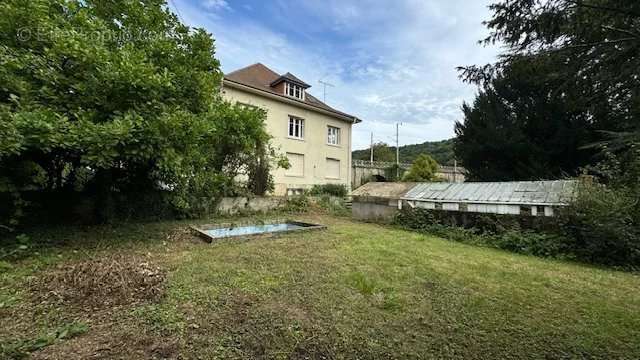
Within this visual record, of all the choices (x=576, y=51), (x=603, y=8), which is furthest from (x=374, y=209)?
(x=603, y=8)

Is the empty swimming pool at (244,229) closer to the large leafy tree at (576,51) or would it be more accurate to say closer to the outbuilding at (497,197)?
the outbuilding at (497,197)

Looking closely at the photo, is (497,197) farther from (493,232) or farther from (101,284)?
(101,284)

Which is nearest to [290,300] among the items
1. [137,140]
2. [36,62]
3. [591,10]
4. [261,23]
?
[137,140]

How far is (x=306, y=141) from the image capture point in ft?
65.5

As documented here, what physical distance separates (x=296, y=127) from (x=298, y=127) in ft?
0.47

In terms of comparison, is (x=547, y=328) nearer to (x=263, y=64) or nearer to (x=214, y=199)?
(x=214, y=199)

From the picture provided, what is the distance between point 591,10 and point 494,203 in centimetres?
612

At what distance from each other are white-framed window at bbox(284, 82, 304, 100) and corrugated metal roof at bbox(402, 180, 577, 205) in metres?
11.7

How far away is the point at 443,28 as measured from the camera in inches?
317

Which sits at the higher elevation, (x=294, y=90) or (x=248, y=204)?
(x=294, y=90)

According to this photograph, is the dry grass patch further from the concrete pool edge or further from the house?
the house

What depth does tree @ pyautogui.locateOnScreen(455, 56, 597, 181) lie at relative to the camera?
46.5 ft

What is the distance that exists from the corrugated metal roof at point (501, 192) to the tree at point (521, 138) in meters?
5.62

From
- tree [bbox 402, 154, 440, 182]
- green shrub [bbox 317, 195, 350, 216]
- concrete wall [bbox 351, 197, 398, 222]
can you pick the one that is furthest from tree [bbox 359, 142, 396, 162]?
concrete wall [bbox 351, 197, 398, 222]
